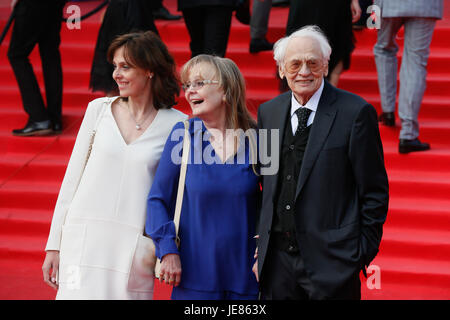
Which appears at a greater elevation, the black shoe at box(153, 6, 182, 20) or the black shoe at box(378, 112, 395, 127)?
the black shoe at box(153, 6, 182, 20)

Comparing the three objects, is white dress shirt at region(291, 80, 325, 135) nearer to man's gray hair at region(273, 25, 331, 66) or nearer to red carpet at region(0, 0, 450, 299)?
man's gray hair at region(273, 25, 331, 66)

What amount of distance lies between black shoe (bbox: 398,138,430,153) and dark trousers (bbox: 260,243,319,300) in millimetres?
3102

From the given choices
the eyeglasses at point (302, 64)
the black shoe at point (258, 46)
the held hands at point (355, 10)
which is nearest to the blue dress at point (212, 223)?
the eyeglasses at point (302, 64)

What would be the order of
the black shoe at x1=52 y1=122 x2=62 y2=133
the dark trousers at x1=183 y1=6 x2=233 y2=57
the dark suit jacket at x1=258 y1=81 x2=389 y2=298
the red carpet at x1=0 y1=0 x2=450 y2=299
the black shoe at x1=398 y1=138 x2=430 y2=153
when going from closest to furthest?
the dark suit jacket at x1=258 y1=81 x2=389 y2=298
the red carpet at x1=0 y1=0 x2=450 y2=299
the black shoe at x1=398 y1=138 x2=430 y2=153
the dark trousers at x1=183 y1=6 x2=233 y2=57
the black shoe at x1=52 y1=122 x2=62 y2=133

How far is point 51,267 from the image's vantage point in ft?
11.3

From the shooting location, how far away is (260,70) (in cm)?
743

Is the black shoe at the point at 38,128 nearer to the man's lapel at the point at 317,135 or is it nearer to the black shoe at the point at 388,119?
the black shoe at the point at 388,119

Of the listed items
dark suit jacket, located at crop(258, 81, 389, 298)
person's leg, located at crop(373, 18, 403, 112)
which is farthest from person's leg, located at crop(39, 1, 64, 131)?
dark suit jacket, located at crop(258, 81, 389, 298)

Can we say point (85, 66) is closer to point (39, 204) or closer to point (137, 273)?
point (39, 204)

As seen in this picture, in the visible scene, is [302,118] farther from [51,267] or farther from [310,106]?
[51,267]

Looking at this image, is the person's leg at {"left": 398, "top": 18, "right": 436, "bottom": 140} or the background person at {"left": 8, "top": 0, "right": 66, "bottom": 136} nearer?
the person's leg at {"left": 398, "top": 18, "right": 436, "bottom": 140}

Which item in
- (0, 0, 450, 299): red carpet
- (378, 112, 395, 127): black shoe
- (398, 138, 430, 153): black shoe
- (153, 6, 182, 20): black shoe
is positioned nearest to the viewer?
(0, 0, 450, 299): red carpet

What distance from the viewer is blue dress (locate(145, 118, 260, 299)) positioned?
10.4 ft

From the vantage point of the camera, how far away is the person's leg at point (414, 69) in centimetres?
575
